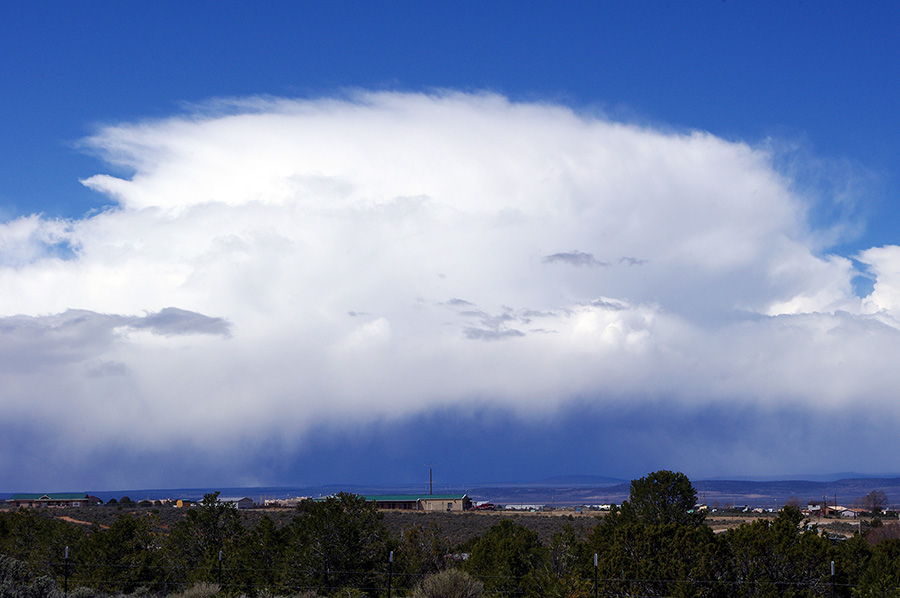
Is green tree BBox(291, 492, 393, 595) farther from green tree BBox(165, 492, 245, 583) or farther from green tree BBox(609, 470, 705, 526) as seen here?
green tree BBox(609, 470, 705, 526)

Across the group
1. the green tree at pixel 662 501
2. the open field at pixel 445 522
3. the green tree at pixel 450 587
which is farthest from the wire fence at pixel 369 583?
the open field at pixel 445 522

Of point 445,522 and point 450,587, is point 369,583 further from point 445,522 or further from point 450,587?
point 445,522

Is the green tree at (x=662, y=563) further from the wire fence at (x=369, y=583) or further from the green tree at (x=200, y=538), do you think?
the green tree at (x=200, y=538)

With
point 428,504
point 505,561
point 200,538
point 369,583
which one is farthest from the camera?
point 428,504

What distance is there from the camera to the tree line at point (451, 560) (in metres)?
27.4

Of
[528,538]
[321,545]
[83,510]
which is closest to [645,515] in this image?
[528,538]

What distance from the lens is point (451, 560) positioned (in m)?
36.9

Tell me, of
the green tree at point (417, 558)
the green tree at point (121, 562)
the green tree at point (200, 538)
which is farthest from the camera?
the green tree at point (200, 538)

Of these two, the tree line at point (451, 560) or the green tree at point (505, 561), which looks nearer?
the tree line at point (451, 560)

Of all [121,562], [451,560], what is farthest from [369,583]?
[121,562]

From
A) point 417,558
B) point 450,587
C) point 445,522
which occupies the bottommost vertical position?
point 445,522

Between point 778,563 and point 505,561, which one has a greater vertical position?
point 778,563

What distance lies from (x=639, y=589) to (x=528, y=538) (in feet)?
32.8

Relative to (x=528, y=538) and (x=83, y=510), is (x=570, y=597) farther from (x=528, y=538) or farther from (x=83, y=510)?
(x=83, y=510)
